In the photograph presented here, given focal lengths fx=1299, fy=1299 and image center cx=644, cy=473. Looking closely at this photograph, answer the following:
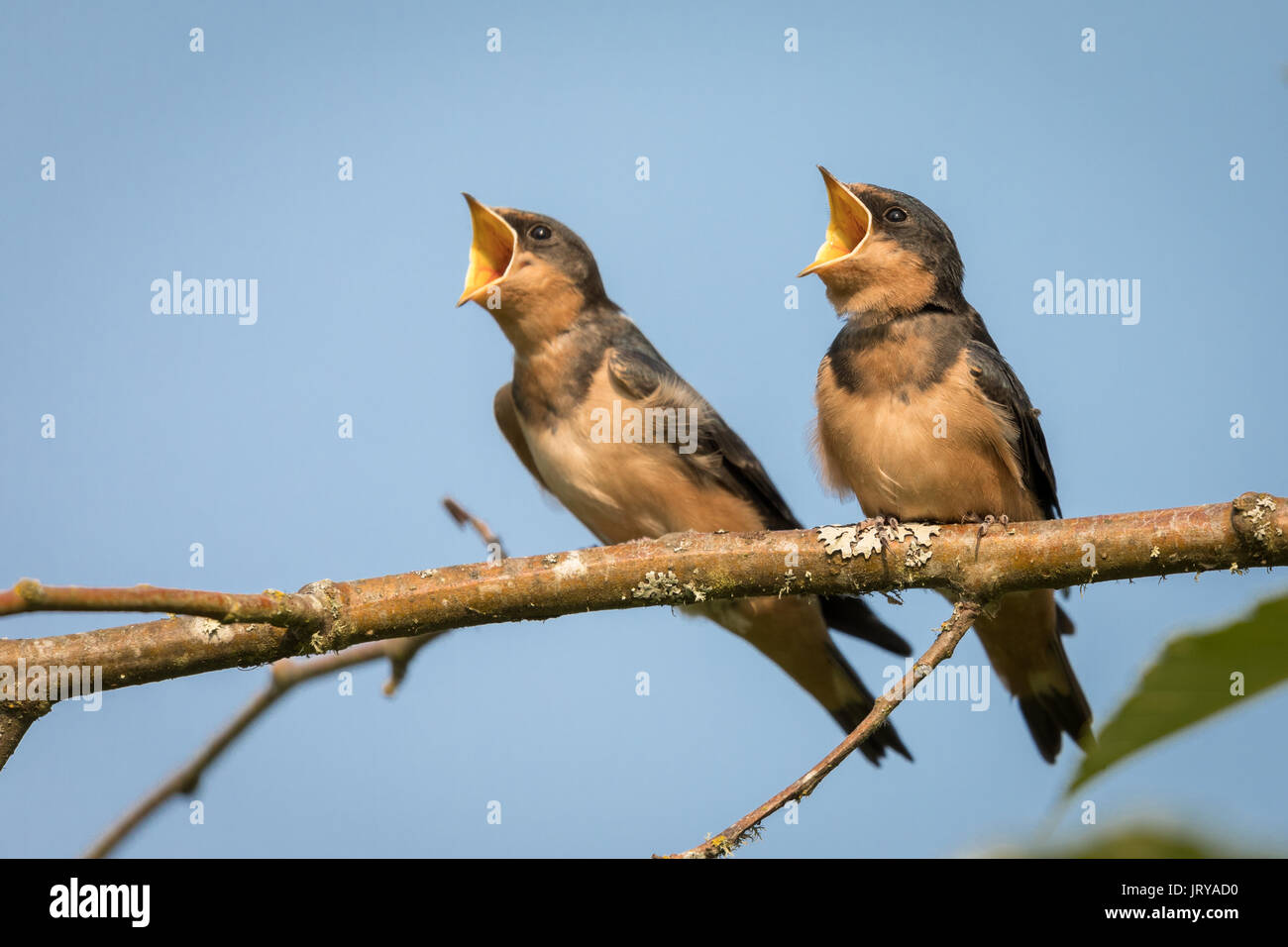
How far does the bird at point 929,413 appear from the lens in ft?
20.8

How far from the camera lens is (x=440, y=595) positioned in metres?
4.83

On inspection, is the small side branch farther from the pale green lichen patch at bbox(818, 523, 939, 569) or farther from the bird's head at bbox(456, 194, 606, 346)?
the bird's head at bbox(456, 194, 606, 346)

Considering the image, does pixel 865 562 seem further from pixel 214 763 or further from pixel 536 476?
pixel 536 476

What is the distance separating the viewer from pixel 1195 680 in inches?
60.8

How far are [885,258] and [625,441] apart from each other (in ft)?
6.20

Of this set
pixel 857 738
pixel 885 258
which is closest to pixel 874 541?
pixel 857 738

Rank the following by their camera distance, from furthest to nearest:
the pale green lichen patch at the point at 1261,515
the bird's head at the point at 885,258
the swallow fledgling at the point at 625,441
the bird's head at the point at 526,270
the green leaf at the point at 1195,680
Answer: the bird's head at the point at 526,270 < the swallow fledgling at the point at 625,441 < the bird's head at the point at 885,258 < the pale green lichen patch at the point at 1261,515 < the green leaf at the point at 1195,680

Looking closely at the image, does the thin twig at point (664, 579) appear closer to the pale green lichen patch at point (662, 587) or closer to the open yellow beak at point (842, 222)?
the pale green lichen patch at point (662, 587)

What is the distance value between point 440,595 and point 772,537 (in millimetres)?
1286

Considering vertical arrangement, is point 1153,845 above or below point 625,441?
below

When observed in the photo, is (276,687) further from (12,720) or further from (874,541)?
(874,541)

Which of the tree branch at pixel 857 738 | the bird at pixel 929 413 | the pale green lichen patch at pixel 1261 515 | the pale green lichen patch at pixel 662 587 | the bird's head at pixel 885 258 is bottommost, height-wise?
the tree branch at pixel 857 738

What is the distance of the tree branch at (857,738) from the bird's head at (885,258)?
8.26ft

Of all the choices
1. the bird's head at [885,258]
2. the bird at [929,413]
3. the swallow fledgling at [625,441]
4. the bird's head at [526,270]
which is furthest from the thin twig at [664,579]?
the bird's head at [526,270]
